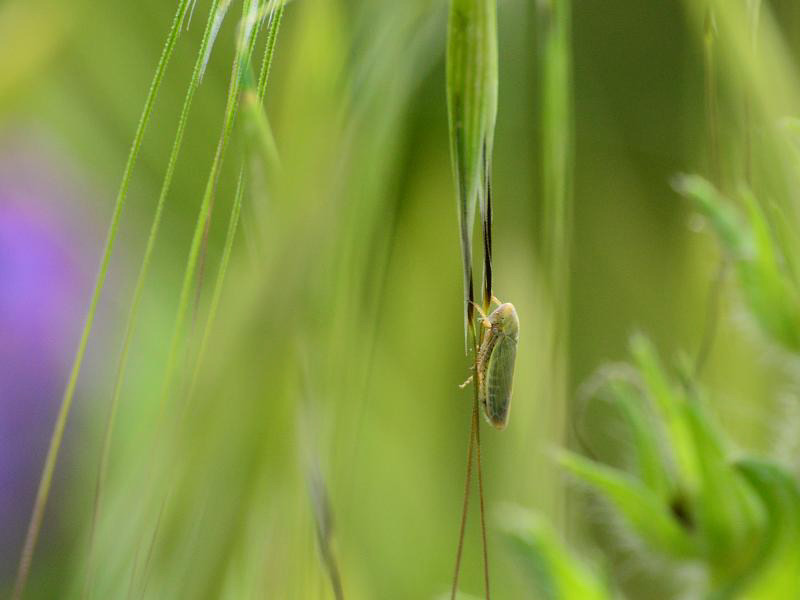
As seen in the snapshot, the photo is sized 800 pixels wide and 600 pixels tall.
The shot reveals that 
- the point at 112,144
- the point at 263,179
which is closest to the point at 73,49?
the point at 112,144

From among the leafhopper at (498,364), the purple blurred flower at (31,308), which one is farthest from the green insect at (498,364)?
the purple blurred flower at (31,308)

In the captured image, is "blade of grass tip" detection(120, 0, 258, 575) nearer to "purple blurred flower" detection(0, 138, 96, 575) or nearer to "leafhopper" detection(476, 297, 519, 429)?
"leafhopper" detection(476, 297, 519, 429)

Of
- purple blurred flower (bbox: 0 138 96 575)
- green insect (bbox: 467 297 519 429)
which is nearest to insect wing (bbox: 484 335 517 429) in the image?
green insect (bbox: 467 297 519 429)

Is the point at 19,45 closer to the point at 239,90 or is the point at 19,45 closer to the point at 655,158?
the point at 239,90

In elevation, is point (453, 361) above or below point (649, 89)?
below

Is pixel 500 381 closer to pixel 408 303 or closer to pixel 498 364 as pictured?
pixel 498 364

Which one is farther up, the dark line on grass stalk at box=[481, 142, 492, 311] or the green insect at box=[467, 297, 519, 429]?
the dark line on grass stalk at box=[481, 142, 492, 311]

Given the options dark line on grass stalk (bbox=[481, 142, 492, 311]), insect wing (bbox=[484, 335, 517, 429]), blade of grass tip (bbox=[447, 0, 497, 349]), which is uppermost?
blade of grass tip (bbox=[447, 0, 497, 349])
